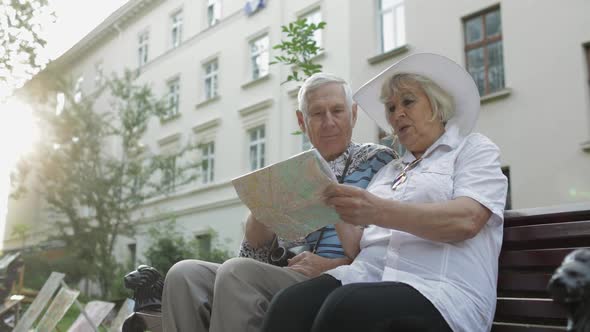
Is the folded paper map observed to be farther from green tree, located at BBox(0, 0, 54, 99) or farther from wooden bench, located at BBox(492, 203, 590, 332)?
green tree, located at BBox(0, 0, 54, 99)

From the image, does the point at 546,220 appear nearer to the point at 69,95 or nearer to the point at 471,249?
the point at 471,249

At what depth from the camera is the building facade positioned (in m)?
11.5

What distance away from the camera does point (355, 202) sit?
2.14m

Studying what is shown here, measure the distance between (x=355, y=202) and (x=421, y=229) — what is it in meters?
0.24

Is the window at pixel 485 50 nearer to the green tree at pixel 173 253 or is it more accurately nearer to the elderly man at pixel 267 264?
the green tree at pixel 173 253

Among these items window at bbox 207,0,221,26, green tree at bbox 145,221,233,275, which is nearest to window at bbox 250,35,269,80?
window at bbox 207,0,221,26

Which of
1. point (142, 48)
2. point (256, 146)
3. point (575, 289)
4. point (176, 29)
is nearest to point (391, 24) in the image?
point (256, 146)

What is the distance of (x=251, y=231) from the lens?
297cm

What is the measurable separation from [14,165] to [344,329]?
16.0 m

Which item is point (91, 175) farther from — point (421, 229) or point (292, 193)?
point (421, 229)

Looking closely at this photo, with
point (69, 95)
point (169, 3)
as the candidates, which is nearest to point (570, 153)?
point (69, 95)

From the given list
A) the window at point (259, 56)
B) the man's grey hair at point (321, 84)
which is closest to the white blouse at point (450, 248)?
the man's grey hair at point (321, 84)

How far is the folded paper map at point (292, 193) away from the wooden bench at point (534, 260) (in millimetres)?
702

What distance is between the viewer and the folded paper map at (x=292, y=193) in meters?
2.12
